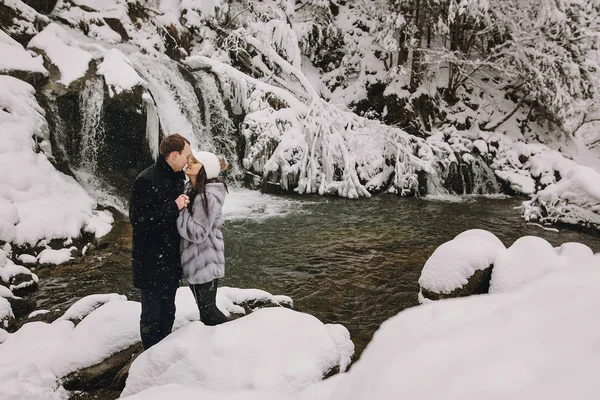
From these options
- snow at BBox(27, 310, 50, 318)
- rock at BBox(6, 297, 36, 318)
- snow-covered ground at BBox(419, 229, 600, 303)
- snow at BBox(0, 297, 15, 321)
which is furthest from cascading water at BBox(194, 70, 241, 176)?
snow-covered ground at BBox(419, 229, 600, 303)

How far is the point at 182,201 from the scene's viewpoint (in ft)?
9.12

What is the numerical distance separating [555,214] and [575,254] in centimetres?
428

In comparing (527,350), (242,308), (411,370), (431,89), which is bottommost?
(242,308)

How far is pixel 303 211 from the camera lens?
30.9 feet

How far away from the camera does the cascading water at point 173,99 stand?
979 centimetres

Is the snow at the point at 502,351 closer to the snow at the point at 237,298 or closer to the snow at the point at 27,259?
the snow at the point at 237,298

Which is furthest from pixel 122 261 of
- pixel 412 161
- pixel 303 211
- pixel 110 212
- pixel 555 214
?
pixel 555 214

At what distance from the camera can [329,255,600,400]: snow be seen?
93 cm

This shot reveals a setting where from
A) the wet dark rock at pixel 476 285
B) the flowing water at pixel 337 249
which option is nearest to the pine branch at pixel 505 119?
the flowing water at pixel 337 249

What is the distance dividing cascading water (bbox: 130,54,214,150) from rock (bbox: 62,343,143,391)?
7.07 meters

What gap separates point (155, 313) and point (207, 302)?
1.25 ft

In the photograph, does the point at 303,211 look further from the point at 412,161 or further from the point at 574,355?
the point at 574,355

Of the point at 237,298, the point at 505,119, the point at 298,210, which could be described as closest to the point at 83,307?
the point at 237,298

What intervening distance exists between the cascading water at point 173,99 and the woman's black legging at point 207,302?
7348 mm
